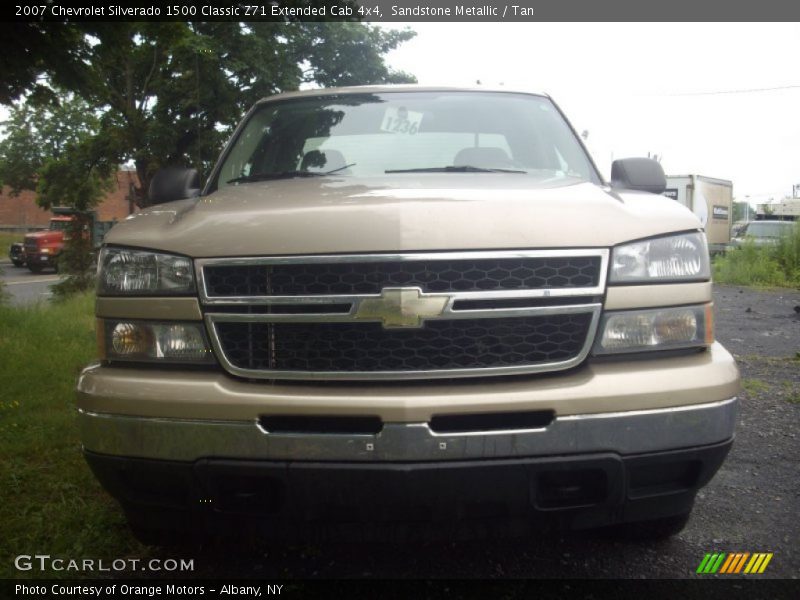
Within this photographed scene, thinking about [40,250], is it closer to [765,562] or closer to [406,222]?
[406,222]

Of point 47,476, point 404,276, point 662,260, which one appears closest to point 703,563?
point 662,260

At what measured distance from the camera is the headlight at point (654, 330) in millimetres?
2178

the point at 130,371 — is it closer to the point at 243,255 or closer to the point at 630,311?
the point at 243,255

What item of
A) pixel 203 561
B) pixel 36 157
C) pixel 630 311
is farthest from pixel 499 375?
pixel 36 157

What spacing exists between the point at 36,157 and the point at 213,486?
47.3 meters

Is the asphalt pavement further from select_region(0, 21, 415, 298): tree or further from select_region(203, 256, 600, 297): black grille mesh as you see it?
select_region(203, 256, 600, 297): black grille mesh

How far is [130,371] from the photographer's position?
7.37 ft

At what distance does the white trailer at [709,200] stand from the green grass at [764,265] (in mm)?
5494

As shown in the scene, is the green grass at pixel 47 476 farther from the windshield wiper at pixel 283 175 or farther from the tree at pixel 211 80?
the tree at pixel 211 80

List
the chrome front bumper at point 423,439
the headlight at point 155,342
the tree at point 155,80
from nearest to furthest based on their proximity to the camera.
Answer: the chrome front bumper at point 423,439 → the headlight at point 155,342 → the tree at point 155,80

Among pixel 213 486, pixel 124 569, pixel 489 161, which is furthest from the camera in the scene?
pixel 489 161

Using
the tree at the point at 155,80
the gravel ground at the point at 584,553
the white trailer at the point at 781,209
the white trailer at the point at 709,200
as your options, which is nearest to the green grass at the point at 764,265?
the white trailer at the point at 709,200

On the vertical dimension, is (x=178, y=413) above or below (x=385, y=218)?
below

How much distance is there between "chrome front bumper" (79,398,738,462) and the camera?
1.99m
